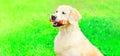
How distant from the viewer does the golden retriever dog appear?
5997mm

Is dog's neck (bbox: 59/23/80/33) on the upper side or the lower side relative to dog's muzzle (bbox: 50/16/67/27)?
lower

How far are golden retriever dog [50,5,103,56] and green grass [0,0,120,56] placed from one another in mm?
1806

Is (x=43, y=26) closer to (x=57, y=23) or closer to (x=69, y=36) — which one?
(x=69, y=36)

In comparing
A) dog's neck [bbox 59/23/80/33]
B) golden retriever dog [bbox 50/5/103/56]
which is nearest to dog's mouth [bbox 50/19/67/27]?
golden retriever dog [bbox 50/5/103/56]

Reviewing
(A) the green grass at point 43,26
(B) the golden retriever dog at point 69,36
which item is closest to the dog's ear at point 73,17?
(B) the golden retriever dog at point 69,36

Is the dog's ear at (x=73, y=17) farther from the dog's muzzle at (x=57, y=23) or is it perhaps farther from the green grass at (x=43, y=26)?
the green grass at (x=43, y=26)

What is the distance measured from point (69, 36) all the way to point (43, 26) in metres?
3.04

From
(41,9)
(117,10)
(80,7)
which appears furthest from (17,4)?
(117,10)

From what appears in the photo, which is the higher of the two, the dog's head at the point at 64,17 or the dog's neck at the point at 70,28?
the dog's head at the point at 64,17

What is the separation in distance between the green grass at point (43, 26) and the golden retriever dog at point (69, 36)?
1.81 metres

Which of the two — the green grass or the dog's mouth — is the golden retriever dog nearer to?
the dog's mouth

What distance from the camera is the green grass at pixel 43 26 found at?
8.19m

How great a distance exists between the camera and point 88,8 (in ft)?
33.8

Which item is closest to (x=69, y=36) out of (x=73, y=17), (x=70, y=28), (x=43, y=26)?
(x=70, y=28)
